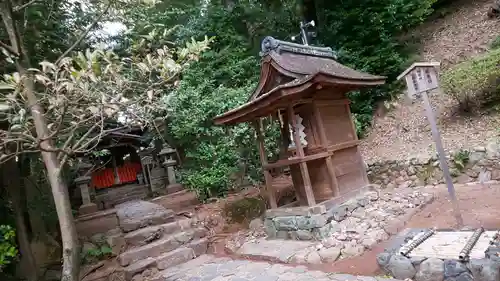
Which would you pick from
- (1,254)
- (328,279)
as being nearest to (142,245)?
(1,254)

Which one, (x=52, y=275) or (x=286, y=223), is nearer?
(x=286, y=223)

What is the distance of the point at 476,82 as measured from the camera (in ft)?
26.4

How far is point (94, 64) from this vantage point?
9.36 feet

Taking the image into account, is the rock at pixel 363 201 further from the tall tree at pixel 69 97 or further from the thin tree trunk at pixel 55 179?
the thin tree trunk at pixel 55 179

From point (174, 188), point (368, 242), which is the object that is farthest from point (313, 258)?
point (174, 188)

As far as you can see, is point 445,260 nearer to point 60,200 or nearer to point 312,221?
point 312,221

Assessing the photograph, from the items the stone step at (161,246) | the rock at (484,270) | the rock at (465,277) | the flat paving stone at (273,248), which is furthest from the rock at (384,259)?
the stone step at (161,246)

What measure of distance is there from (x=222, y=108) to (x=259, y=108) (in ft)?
14.3

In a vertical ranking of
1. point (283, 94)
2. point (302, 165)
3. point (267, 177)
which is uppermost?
point (283, 94)

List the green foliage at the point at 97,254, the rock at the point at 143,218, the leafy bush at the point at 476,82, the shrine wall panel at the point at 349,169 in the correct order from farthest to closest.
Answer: the leafy bush at the point at 476,82, the rock at the point at 143,218, the shrine wall panel at the point at 349,169, the green foliage at the point at 97,254

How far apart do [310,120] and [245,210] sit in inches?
125

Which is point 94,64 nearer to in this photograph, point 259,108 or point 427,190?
point 259,108

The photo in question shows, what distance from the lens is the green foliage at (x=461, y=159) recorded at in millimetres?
7230

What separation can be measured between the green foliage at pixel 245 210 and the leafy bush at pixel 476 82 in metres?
6.11
